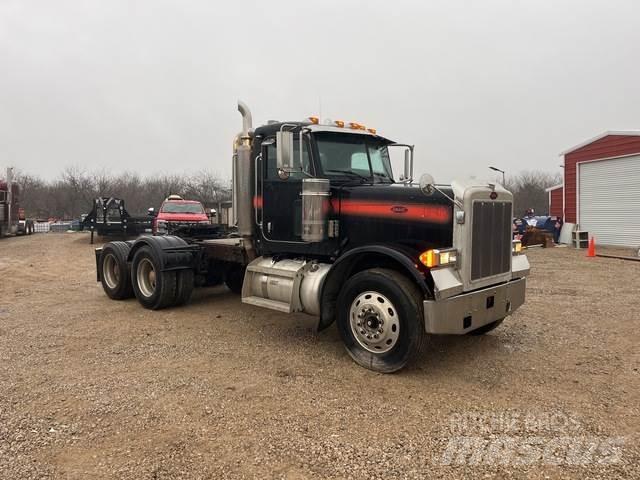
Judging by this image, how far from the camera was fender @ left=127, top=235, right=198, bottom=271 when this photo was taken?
7402 mm

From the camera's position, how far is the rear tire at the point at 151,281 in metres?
7.40

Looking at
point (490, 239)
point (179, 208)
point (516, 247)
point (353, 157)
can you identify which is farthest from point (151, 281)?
point (179, 208)

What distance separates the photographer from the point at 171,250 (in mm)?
7523

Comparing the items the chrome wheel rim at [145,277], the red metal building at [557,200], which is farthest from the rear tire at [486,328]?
the red metal building at [557,200]

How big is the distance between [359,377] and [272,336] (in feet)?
5.84

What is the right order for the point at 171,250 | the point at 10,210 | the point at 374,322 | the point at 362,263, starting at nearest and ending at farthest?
the point at 374,322, the point at 362,263, the point at 171,250, the point at 10,210

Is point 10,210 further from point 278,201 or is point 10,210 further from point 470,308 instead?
point 470,308

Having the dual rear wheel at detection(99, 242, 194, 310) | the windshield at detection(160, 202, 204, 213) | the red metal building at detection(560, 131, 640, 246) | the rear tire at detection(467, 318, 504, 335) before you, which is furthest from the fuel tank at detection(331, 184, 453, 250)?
the red metal building at detection(560, 131, 640, 246)

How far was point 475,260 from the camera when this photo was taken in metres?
4.74

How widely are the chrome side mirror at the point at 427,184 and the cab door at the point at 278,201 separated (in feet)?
5.23

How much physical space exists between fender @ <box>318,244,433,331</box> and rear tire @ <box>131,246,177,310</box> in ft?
10.1

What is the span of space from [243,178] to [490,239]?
3227mm

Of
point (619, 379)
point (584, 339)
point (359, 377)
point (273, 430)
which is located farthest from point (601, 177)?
point (273, 430)

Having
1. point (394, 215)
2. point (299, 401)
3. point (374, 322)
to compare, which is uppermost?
point (394, 215)
